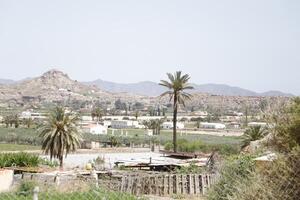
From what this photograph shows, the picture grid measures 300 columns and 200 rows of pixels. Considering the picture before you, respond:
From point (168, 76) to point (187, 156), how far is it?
1056 cm

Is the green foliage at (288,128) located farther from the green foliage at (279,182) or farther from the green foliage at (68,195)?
the green foliage at (68,195)

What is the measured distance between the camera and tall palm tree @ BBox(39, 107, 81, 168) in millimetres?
48312

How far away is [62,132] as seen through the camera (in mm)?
48406

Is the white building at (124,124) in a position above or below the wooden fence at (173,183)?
above

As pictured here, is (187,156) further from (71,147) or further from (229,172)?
(229,172)

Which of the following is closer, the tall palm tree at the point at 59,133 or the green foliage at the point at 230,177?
the green foliage at the point at 230,177

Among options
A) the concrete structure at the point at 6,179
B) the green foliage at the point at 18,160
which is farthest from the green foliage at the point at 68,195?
the green foliage at the point at 18,160

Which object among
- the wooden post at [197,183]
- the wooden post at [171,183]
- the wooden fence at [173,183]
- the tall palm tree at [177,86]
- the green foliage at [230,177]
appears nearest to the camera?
the green foliage at [230,177]

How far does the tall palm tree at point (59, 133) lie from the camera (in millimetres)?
48312

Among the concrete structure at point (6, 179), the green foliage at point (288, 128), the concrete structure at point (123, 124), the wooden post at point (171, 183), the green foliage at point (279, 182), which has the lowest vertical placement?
the wooden post at point (171, 183)

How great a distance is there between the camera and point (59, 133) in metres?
48.4

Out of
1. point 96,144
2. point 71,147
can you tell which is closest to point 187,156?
point 71,147

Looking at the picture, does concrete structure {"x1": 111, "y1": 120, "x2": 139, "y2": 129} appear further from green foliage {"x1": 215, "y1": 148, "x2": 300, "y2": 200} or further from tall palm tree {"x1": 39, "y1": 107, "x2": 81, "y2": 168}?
green foliage {"x1": 215, "y1": 148, "x2": 300, "y2": 200}

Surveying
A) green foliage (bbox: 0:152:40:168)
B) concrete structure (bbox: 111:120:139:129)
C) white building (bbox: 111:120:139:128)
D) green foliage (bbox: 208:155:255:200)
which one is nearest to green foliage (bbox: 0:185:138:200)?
green foliage (bbox: 208:155:255:200)
